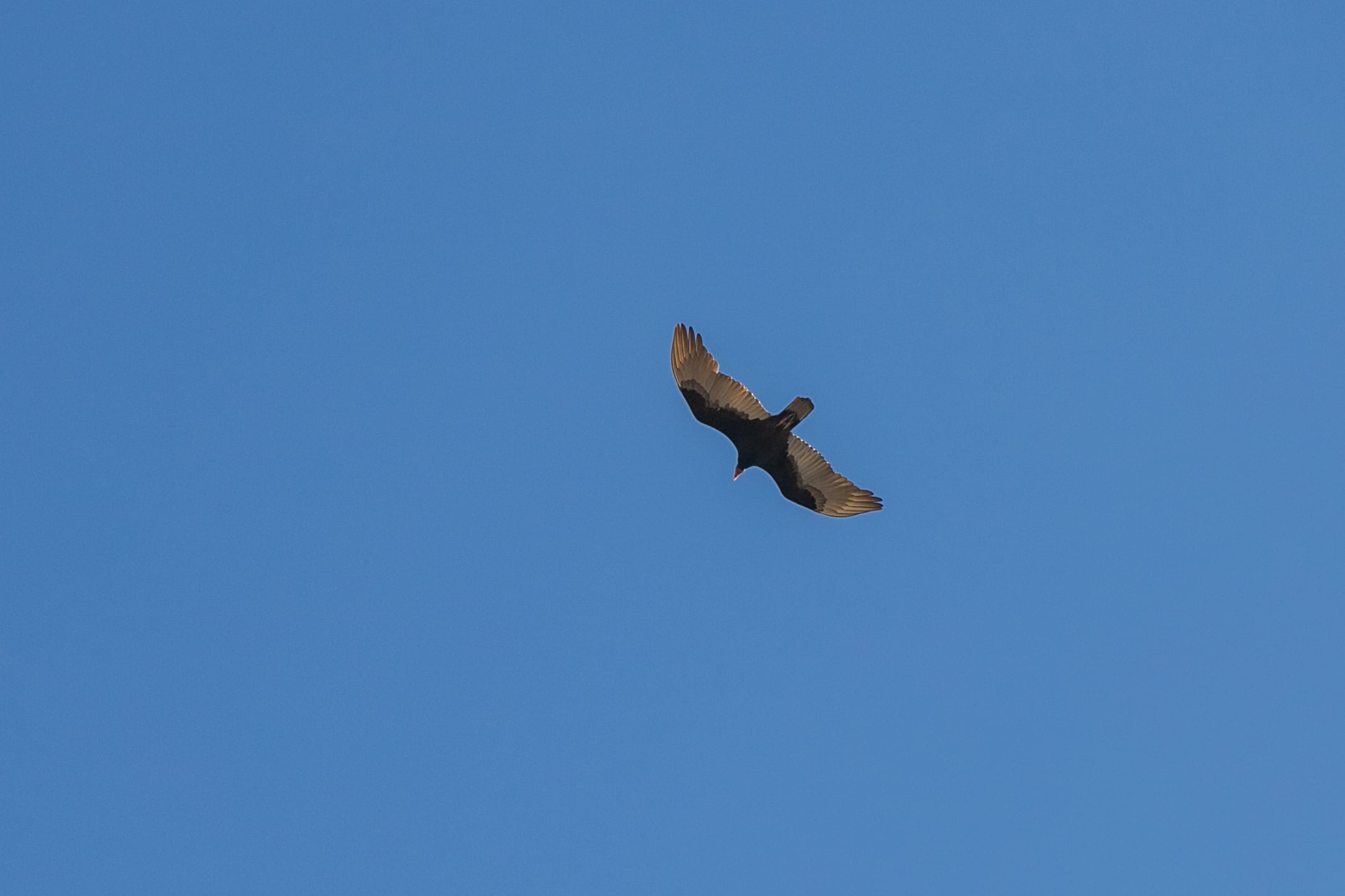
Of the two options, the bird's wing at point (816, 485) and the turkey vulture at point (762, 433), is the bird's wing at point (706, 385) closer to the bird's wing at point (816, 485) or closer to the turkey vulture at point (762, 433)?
the turkey vulture at point (762, 433)

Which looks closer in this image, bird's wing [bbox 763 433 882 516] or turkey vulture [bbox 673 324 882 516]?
turkey vulture [bbox 673 324 882 516]

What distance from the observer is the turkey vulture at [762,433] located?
1661 cm

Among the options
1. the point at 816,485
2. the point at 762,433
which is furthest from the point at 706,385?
the point at 816,485

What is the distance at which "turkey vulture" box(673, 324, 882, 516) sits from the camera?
16609 mm

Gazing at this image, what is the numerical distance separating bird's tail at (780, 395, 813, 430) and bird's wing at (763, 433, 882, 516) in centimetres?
77

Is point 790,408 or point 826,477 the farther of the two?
point 826,477

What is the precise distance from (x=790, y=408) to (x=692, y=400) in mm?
1248

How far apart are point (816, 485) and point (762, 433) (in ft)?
4.26

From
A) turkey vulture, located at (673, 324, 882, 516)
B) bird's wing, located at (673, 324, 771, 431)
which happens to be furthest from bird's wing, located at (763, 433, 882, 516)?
bird's wing, located at (673, 324, 771, 431)

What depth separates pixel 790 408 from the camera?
1650 centimetres

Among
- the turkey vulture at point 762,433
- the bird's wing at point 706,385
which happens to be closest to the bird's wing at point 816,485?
the turkey vulture at point 762,433

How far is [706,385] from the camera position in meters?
16.7

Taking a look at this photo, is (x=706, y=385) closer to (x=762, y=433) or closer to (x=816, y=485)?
(x=762, y=433)

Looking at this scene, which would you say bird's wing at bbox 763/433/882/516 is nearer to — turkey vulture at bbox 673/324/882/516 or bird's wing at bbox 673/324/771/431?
turkey vulture at bbox 673/324/882/516
